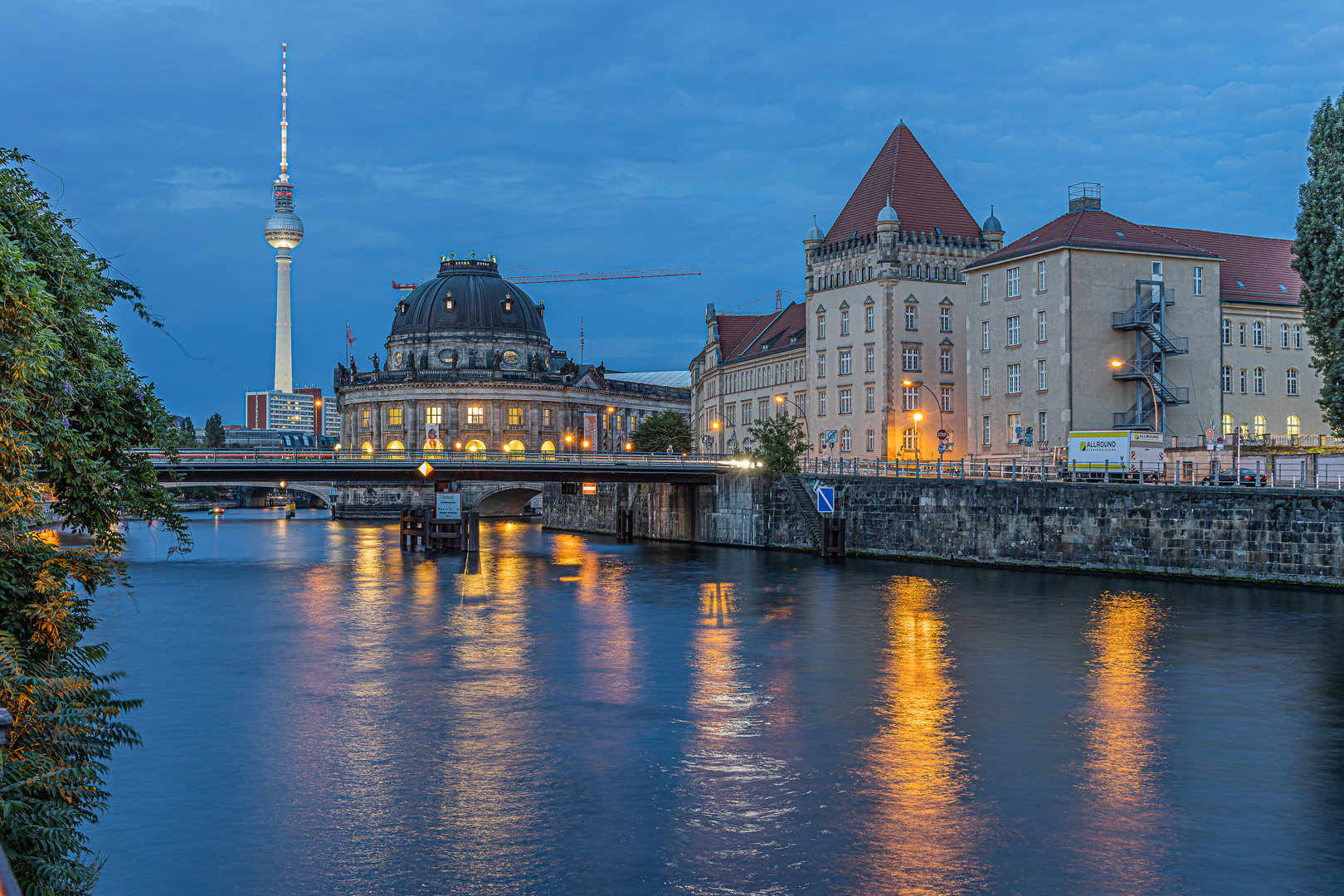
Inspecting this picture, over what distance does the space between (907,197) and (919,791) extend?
267 ft

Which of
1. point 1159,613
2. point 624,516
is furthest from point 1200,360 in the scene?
point 624,516

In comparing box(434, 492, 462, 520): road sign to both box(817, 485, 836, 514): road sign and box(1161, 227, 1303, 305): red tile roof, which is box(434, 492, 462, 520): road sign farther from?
box(1161, 227, 1303, 305): red tile roof

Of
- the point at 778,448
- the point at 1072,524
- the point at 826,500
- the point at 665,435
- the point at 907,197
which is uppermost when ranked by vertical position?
the point at 907,197

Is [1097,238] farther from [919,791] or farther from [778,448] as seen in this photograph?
[919,791]

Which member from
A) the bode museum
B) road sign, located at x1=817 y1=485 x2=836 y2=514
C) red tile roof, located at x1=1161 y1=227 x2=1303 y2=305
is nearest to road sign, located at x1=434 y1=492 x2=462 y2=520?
road sign, located at x1=817 y1=485 x2=836 y2=514

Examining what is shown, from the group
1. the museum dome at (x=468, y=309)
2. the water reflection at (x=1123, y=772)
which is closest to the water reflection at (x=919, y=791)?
the water reflection at (x=1123, y=772)

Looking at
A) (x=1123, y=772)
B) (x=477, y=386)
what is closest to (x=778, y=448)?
(x=1123, y=772)

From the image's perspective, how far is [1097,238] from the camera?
74.4 m

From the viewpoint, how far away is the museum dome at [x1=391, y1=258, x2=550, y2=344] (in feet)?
604

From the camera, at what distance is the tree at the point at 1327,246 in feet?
166

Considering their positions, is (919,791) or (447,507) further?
(447,507)

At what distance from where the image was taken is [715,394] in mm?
126062

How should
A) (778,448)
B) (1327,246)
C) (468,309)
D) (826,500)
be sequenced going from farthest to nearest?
(468,309), (778,448), (826,500), (1327,246)

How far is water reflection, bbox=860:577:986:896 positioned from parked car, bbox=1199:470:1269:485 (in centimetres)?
2325
